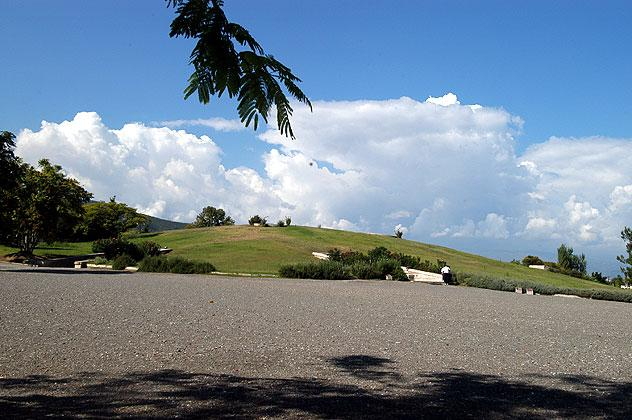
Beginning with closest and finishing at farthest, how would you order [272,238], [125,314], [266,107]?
1. [266,107]
2. [125,314]
3. [272,238]

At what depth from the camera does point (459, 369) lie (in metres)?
7.80

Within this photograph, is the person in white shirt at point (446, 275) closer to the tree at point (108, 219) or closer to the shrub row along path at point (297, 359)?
the shrub row along path at point (297, 359)

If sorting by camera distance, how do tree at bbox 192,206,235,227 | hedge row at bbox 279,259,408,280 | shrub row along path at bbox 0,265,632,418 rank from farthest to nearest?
tree at bbox 192,206,235,227, hedge row at bbox 279,259,408,280, shrub row along path at bbox 0,265,632,418

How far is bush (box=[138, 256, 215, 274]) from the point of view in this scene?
28.9 metres

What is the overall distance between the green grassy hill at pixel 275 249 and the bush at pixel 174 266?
2.65m

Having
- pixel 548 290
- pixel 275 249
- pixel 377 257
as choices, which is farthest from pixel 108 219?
pixel 548 290

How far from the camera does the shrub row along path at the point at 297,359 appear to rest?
571 centimetres

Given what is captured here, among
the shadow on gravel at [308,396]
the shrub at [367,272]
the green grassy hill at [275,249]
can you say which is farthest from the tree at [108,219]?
the shadow on gravel at [308,396]

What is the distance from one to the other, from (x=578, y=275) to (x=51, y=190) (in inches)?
1878

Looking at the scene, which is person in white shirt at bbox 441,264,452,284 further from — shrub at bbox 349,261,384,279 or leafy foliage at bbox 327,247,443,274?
leafy foliage at bbox 327,247,443,274

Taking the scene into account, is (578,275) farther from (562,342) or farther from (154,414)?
(154,414)

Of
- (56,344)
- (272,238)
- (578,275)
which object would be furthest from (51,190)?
(578,275)

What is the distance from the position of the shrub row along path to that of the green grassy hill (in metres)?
19.0

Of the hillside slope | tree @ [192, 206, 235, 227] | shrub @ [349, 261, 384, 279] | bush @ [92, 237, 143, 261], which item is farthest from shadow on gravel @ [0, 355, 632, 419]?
tree @ [192, 206, 235, 227]
